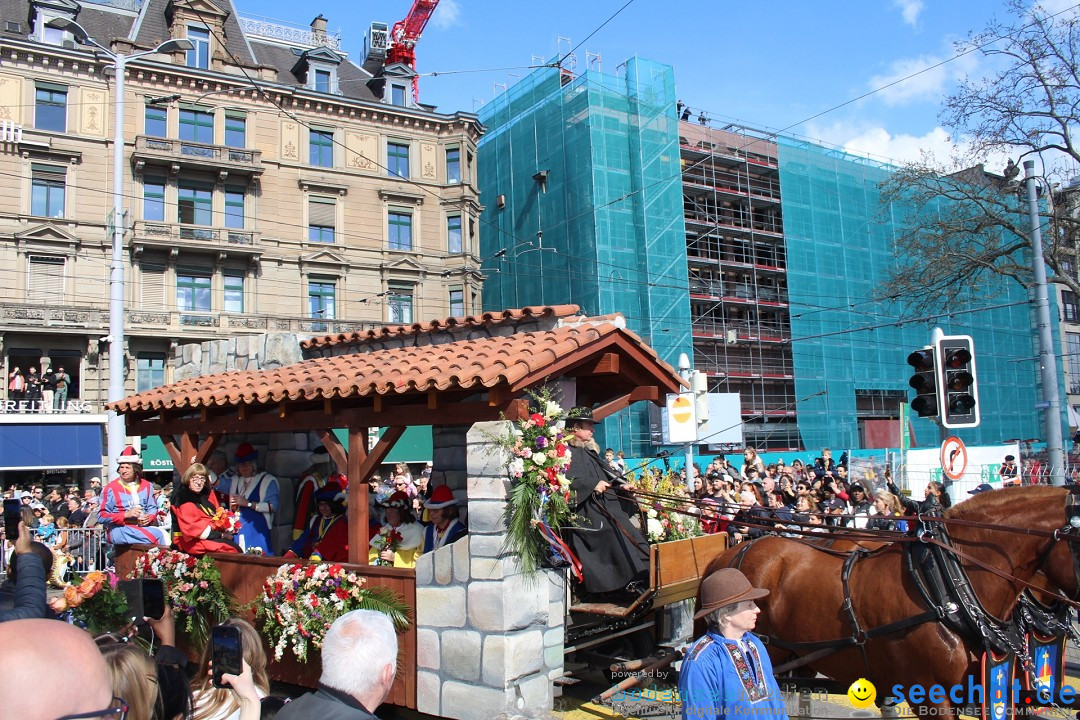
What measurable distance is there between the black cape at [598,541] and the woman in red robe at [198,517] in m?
3.73

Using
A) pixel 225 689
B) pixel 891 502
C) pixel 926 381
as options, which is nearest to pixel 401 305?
pixel 891 502

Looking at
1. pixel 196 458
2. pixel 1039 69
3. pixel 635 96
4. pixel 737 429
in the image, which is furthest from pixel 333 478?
pixel 635 96

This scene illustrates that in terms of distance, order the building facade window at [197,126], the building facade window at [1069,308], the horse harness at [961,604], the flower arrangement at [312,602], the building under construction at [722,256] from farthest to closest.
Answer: the building facade window at [1069,308] < the building under construction at [722,256] < the building facade window at [197,126] < the flower arrangement at [312,602] < the horse harness at [961,604]

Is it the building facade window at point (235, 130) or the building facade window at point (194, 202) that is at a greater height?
the building facade window at point (235, 130)

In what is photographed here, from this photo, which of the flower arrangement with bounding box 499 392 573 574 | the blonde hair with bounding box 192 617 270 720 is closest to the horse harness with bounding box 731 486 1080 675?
the flower arrangement with bounding box 499 392 573 574

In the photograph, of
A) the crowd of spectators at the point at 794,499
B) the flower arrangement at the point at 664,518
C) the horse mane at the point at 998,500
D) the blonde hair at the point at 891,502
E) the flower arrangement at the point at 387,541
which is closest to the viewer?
the horse mane at the point at 998,500

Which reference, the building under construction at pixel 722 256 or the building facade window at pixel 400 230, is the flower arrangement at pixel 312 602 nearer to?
the building under construction at pixel 722 256

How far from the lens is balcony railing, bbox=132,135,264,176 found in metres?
29.2

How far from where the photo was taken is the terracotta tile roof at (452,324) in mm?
7691

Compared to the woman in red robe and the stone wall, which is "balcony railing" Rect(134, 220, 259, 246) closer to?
the stone wall

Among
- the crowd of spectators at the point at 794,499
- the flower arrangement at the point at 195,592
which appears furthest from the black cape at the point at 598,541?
the flower arrangement at the point at 195,592

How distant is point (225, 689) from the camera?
3586 mm

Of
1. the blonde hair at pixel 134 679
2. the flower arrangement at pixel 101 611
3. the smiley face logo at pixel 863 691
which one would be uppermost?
the blonde hair at pixel 134 679

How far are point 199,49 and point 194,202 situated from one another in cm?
607
